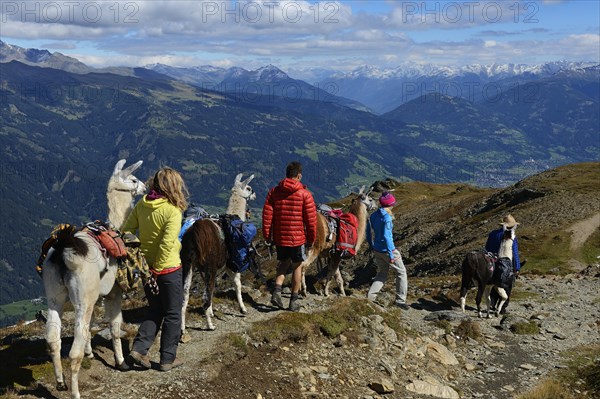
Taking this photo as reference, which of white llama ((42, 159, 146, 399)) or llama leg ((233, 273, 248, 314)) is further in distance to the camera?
llama leg ((233, 273, 248, 314))

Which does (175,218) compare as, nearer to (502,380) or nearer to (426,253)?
(502,380)

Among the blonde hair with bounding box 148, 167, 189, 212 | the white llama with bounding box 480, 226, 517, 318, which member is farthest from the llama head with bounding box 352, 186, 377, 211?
the blonde hair with bounding box 148, 167, 189, 212

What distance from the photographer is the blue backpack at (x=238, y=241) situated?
541 inches

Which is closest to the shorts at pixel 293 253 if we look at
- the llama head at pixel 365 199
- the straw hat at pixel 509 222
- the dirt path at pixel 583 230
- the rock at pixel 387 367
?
the rock at pixel 387 367

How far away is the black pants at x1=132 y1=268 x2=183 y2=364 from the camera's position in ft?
33.8

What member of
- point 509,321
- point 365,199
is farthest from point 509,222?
point 365,199

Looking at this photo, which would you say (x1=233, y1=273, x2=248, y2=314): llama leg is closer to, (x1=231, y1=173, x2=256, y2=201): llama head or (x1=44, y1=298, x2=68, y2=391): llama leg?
(x1=231, y1=173, x2=256, y2=201): llama head

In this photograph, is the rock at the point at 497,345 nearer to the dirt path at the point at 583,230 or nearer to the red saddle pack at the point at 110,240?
the red saddle pack at the point at 110,240

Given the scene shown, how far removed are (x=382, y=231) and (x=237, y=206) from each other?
4.29m

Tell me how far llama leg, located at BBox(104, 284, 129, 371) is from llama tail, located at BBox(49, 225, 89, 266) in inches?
59.6

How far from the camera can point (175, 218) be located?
10.0 metres

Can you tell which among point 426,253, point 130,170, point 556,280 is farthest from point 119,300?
point 426,253

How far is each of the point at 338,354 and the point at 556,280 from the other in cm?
1697

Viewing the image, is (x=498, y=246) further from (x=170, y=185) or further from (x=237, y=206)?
(x=170, y=185)
